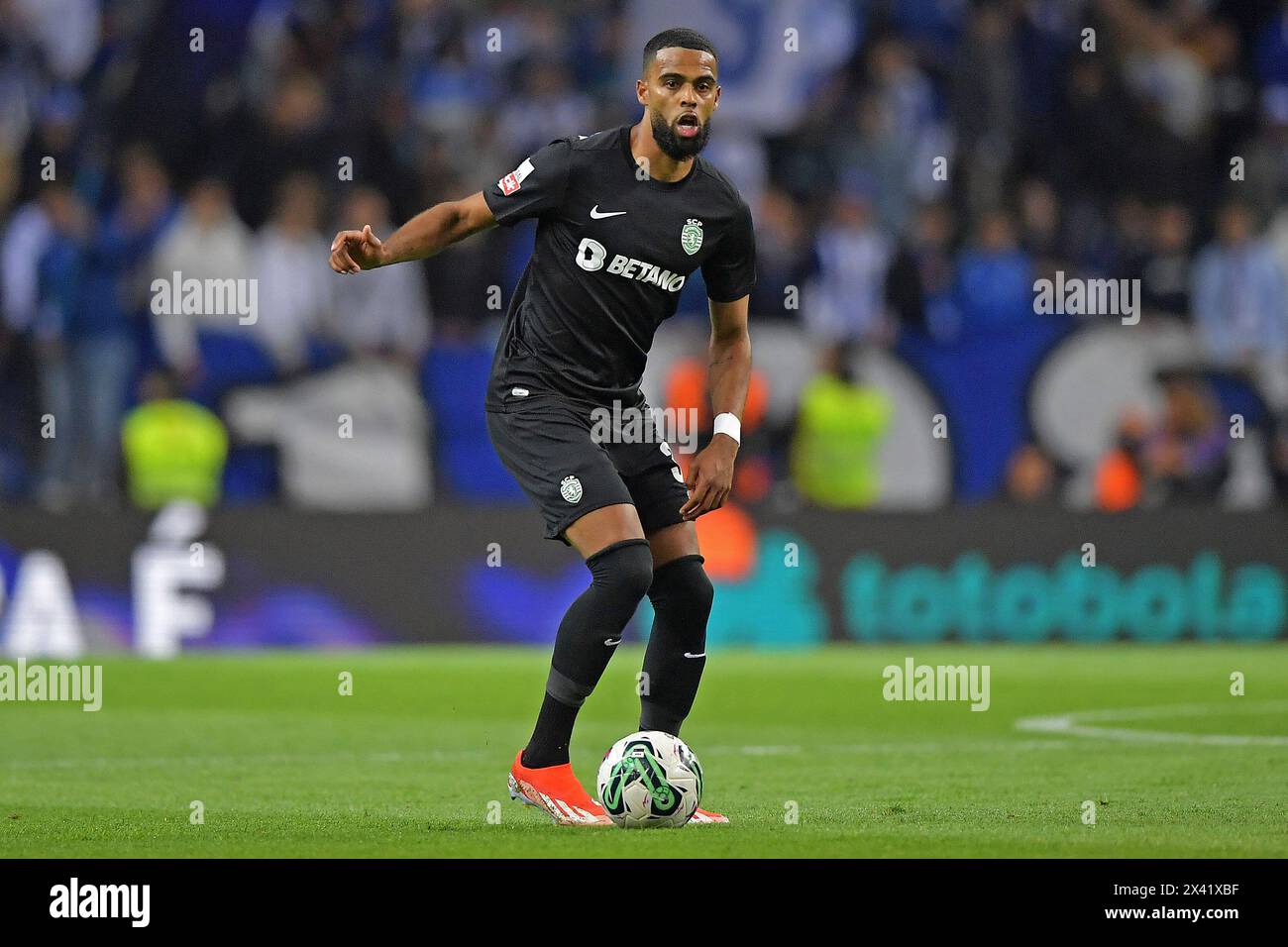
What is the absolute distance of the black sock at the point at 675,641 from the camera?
25.1 feet

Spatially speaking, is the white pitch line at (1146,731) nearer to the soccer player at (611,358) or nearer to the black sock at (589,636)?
the soccer player at (611,358)

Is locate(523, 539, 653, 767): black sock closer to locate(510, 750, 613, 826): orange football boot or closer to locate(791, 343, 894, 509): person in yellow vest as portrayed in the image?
locate(510, 750, 613, 826): orange football boot

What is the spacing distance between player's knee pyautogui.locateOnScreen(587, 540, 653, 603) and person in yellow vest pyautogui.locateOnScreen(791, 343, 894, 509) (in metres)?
11.0

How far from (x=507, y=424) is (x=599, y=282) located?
610 millimetres

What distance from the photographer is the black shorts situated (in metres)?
7.26

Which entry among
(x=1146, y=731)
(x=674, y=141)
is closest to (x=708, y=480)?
(x=674, y=141)

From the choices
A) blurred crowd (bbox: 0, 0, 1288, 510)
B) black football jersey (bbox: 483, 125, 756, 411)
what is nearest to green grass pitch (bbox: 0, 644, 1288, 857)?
black football jersey (bbox: 483, 125, 756, 411)

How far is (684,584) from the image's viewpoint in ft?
25.1

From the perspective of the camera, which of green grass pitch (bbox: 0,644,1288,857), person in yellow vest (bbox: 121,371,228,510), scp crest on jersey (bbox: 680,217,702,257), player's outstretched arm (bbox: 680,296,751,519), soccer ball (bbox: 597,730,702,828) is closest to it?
green grass pitch (bbox: 0,644,1288,857)

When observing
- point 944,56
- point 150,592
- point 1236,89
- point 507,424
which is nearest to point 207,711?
point 150,592

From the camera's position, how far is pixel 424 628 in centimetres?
1628

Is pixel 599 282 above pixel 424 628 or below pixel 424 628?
above

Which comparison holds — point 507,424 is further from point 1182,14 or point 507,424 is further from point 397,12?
point 1182,14

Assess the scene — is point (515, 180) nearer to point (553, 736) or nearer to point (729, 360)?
point (729, 360)
